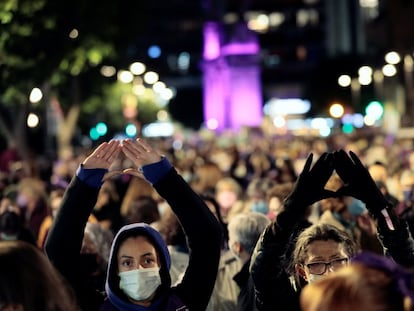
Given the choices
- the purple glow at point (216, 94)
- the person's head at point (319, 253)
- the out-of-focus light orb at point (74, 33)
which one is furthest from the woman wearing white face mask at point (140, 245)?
the purple glow at point (216, 94)

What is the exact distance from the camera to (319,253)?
577 centimetres

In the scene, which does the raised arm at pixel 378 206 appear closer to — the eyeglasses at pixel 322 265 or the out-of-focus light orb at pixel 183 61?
the eyeglasses at pixel 322 265

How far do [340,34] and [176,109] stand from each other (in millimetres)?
29462

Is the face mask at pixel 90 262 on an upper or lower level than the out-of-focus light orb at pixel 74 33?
lower

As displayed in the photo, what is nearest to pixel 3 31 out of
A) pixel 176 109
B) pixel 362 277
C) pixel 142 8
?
pixel 142 8

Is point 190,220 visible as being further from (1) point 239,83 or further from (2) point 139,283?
(1) point 239,83

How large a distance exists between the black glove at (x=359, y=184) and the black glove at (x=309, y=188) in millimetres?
129

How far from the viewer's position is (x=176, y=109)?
156 meters

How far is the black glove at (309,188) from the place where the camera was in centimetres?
512

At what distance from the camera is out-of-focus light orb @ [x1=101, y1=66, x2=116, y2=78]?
47.3m

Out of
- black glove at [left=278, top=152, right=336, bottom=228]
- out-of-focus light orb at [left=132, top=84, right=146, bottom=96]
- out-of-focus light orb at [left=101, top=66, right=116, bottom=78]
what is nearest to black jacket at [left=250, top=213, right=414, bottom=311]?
black glove at [left=278, top=152, right=336, bottom=228]

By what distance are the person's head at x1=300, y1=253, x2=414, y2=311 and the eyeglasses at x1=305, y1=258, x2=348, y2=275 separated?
1.92 meters

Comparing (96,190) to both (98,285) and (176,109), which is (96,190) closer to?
(98,285)

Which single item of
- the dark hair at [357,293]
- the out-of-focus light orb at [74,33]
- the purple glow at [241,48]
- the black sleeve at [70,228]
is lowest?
the dark hair at [357,293]
